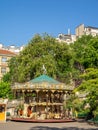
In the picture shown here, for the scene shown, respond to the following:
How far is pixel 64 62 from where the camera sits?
66750 mm

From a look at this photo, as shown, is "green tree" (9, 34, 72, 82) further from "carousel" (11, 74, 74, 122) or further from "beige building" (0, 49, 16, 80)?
"beige building" (0, 49, 16, 80)

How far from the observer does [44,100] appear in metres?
44.4

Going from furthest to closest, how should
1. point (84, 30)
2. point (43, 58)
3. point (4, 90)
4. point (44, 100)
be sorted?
point (84, 30) → point (4, 90) → point (43, 58) → point (44, 100)

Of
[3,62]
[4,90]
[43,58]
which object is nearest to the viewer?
[43,58]

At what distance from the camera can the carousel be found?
4253cm

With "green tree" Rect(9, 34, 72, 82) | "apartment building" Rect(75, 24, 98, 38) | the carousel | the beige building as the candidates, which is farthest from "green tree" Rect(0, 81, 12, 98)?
"apartment building" Rect(75, 24, 98, 38)

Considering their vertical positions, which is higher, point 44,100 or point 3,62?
point 3,62

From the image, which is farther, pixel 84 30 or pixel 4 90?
pixel 84 30

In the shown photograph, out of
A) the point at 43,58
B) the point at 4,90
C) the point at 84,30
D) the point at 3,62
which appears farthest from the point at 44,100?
the point at 84,30

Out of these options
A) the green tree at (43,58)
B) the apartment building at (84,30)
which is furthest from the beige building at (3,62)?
the apartment building at (84,30)

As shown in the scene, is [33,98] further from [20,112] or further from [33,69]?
[33,69]

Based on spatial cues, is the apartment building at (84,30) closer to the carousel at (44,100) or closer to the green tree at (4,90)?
the green tree at (4,90)

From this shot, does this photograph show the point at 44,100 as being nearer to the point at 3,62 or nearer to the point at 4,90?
the point at 4,90

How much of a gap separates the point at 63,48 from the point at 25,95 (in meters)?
20.2
